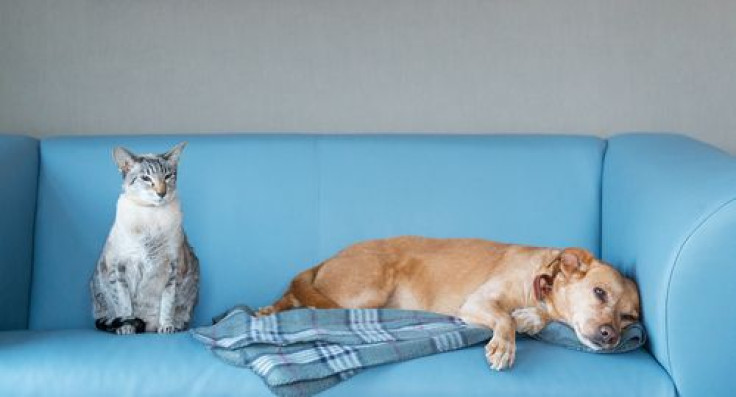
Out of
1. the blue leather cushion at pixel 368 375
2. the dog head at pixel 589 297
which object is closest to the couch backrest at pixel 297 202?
the dog head at pixel 589 297

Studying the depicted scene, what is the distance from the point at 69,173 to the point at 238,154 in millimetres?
498

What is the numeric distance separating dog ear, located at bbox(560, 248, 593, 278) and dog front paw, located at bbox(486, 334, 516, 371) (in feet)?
1.05

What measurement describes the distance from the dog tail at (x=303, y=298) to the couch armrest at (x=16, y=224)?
74 cm

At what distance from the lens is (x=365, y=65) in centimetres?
320

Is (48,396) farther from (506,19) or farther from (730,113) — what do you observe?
(730,113)

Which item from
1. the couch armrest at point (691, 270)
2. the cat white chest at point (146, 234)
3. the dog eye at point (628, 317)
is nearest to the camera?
the couch armrest at point (691, 270)

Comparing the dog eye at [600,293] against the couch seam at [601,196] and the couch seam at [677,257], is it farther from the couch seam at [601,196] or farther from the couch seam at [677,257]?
the couch seam at [601,196]

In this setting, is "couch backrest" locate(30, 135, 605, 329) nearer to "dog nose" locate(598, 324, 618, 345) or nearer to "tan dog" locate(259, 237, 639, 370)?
"tan dog" locate(259, 237, 639, 370)

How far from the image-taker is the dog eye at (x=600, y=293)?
2334mm

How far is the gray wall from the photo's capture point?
3174 millimetres

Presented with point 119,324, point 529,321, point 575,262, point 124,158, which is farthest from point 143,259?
point 575,262

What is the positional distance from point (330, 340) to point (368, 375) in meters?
0.17

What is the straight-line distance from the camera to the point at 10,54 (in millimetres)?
3156

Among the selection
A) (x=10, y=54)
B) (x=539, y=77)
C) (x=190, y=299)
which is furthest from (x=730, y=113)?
(x=10, y=54)
